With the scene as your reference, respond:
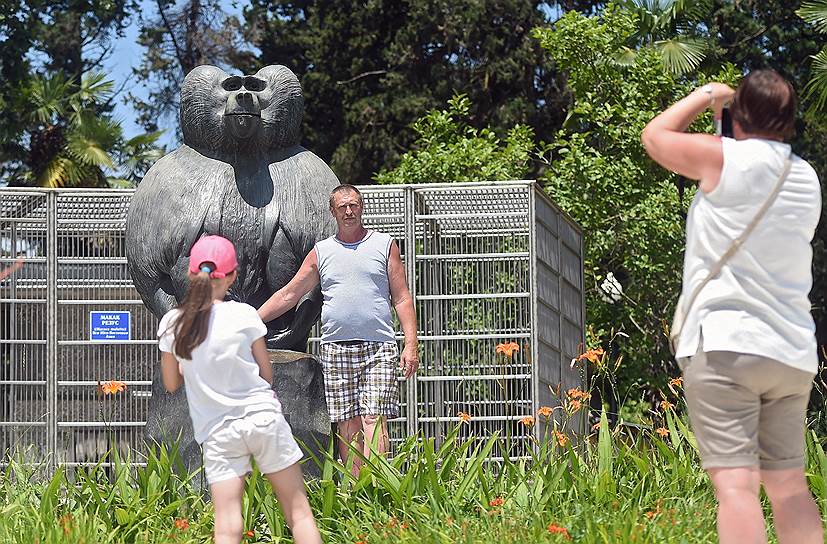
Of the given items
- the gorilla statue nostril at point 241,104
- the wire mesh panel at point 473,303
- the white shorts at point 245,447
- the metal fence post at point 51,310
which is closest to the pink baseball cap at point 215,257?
the white shorts at point 245,447

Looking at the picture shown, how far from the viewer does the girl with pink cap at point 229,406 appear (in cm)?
426

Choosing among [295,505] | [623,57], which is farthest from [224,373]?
[623,57]

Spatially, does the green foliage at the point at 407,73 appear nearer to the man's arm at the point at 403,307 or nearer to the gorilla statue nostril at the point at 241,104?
the gorilla statue nostril at the point at 241,104

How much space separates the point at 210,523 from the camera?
5254 mm

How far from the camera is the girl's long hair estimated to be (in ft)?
14.0

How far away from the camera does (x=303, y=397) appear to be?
6.58 meters

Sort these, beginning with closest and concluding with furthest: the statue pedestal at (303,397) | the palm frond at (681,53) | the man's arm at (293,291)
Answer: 1. the man's arm at (293,291)
2. the statue pedestal at (303,397)
3. the palm frond at (681,53)

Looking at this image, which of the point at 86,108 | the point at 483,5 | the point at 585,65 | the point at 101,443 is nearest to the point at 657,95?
the point at 585,65

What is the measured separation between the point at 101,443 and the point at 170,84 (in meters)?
16.5

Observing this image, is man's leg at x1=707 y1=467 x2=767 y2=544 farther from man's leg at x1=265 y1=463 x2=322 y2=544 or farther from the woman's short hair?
man's leg at x1=265 y1=463 x2=322 y2=544

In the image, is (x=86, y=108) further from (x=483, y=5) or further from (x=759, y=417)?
(x=759, y=417)

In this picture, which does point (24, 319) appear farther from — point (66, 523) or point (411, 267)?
point (66, 523)

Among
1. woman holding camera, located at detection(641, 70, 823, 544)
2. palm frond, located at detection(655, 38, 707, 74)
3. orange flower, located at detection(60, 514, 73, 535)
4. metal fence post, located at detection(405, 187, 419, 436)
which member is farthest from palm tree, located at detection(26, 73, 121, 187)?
woman holding camera, located at detection(641, 70, 823, 544)

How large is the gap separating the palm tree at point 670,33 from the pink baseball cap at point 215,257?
443 inches
